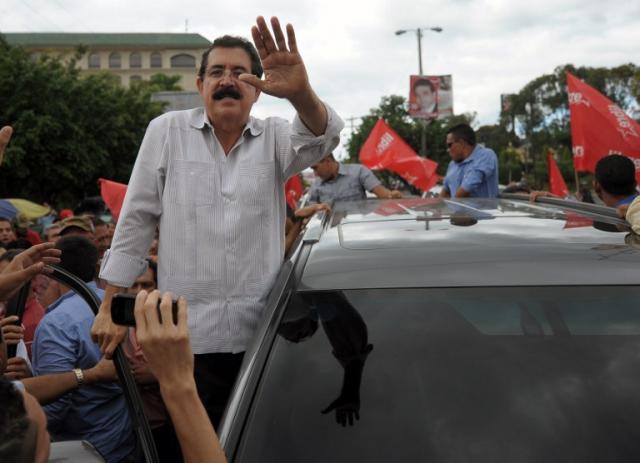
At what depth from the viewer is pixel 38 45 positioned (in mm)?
94000

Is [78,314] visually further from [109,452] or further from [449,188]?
[449,188]

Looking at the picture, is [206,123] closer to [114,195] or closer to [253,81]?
[253,81]

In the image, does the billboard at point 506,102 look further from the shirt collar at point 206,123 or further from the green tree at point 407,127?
the shirt collar at point 206,123

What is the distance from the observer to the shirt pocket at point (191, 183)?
8.14 feet

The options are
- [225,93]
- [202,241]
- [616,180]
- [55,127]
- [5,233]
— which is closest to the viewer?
[202,241]

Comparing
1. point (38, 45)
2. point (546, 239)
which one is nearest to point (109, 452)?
point (546, 239)

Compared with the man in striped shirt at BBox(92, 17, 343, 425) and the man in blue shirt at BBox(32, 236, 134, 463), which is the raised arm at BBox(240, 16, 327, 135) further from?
the man in blue shirt at BBox(32, 236, 134, 463)

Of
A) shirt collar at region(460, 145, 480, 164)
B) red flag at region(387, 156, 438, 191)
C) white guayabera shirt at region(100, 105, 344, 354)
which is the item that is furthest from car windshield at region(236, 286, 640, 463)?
red flag at region(387, 156, 438, 191)

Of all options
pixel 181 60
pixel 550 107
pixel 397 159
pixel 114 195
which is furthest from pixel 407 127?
pixel 181 60

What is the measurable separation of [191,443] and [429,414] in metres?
0.50

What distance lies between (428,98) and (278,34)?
30470mm

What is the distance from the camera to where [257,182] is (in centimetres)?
254

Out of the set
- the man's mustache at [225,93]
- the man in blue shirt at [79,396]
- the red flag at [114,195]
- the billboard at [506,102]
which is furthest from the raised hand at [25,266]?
the billboard at [506,102]

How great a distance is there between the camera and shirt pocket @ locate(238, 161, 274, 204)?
2.50 metres
